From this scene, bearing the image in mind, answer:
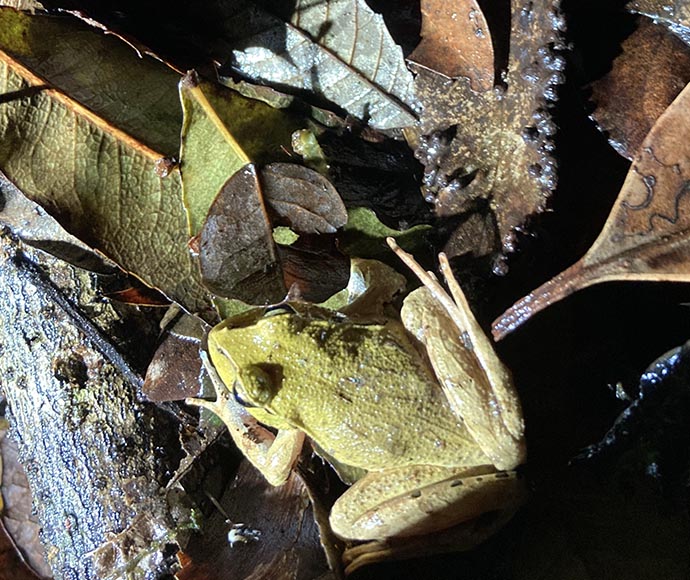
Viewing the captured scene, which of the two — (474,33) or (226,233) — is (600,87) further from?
(226,233)

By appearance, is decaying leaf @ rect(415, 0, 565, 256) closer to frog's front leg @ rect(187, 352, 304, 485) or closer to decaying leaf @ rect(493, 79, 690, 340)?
decaying leaf @ rect(493, 79, 690, 340)

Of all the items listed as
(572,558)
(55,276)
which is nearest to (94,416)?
(55,276)

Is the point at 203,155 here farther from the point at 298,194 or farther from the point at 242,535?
the point at 242,535

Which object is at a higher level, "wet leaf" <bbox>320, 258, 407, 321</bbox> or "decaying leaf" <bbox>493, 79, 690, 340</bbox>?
"decaying leaf" <bbox>493, 79, 690, 340</bbox>

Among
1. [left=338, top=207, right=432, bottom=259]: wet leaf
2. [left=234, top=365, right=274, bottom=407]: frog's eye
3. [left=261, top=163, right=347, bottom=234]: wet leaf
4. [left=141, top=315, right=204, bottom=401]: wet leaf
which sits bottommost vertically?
[left=141, top=315, right=204, bottom=401]: wet leaf

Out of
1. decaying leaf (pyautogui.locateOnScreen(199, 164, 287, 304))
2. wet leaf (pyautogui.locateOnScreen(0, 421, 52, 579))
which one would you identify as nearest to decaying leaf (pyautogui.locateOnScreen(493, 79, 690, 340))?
decaying leaf (pyautogui.locateOnScreen(199, 164, 287, 304))

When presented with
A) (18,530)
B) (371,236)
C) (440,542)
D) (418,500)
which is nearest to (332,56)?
(371,236)

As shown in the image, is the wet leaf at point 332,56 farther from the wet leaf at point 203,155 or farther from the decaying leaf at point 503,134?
the wet leaf at point 203,155
